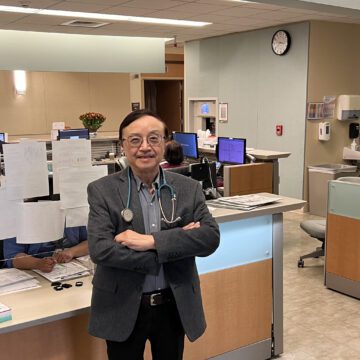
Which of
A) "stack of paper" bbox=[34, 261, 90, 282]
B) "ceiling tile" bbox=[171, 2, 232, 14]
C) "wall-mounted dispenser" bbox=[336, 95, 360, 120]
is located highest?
"ceiling tile" bbox=[171, 2, 232, 14]

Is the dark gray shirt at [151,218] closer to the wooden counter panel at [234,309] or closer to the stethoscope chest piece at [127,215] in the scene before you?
the stethoscope chest piece at [127,215]

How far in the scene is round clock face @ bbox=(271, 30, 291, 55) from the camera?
22.2ft

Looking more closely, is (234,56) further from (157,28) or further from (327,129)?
(327,129)

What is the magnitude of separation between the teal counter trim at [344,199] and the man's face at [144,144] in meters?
2.49

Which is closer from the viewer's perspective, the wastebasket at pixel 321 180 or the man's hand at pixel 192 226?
the man's hand at pixel 192 226

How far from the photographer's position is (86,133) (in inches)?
257

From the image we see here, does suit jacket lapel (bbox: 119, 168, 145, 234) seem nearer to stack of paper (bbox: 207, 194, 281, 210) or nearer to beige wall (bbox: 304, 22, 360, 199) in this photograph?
stack of paper (bbox: 207, 194, 281, 210)

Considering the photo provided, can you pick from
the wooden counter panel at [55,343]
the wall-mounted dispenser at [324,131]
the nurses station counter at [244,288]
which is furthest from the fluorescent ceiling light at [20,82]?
the wooden counter panel at [55,343]

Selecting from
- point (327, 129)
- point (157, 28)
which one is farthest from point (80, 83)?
point (327, 129)

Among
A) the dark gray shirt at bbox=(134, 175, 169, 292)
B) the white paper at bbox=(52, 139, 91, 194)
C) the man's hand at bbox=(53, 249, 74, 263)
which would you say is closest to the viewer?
the dark gray shirt at bbox=(134, 175, 169, 292)

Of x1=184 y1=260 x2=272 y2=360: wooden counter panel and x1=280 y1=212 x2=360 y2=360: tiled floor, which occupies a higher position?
x1=184 y1=260 x2=272 y2=360: wooden counter panel

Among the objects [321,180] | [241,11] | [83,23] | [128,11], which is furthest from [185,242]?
[83,23]

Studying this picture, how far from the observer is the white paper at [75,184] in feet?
7.31

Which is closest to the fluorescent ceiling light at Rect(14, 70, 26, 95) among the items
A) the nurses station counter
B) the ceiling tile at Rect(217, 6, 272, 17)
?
the ceiling tile at Rect(217, 6, 272, 17)
